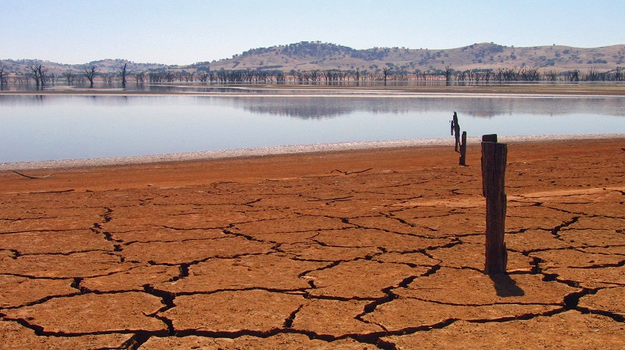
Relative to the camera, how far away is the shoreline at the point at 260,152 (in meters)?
15.0

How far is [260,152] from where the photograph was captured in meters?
16.6

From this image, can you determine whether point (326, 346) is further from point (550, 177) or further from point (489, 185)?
point (550, 177)

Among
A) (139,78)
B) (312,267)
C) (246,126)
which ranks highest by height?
(139,78)

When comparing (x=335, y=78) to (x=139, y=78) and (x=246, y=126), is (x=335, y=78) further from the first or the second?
(x=246, y=126)

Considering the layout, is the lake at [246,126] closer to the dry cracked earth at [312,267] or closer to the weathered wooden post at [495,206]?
the dry cracked earth at [312,267]

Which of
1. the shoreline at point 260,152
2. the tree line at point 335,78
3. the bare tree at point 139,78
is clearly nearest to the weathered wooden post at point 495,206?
the shoreline at point 260,152

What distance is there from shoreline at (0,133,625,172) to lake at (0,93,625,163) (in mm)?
1436

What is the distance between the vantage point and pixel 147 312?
4410 millimetres

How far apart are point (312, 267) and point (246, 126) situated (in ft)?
65.2

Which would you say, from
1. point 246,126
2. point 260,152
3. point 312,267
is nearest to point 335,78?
point 246,126

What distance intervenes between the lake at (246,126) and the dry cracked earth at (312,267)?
9496 millimetres

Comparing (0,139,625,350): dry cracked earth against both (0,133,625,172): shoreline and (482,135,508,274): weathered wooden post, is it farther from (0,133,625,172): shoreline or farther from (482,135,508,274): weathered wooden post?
(0,133,625,172): shoreline

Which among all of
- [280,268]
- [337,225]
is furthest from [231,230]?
[280,268]

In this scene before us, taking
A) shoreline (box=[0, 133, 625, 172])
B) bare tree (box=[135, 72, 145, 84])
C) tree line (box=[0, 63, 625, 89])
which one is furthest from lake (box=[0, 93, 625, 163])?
bare tree (box=[135, 72, 145, 84])
